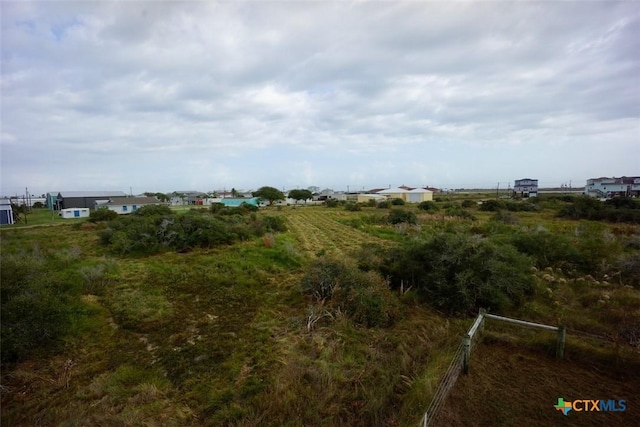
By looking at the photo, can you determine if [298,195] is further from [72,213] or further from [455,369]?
[455,369]

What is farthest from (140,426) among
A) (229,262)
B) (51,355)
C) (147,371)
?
(229,262)

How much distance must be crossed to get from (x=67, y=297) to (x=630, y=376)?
9.78 metres

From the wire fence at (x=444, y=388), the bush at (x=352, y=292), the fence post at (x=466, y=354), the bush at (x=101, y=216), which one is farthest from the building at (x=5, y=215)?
the fence post at (x=466, y=354)

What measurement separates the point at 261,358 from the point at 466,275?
4596 mm

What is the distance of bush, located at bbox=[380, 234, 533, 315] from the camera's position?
6.30 m

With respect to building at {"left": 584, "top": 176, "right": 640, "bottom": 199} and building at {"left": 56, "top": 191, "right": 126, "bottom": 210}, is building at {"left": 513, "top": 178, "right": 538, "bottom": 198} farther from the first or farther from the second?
building at {"left": 56, "top": 191, "right": 126, "bottom": 210}

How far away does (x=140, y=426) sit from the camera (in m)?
3.36

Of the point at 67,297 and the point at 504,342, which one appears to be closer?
the point at 504,342

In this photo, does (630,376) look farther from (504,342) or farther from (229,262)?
(229,262)

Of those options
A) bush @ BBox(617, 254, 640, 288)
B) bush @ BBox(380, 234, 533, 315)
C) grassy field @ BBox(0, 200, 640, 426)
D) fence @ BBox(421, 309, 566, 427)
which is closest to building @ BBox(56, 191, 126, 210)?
grassy field @ BBox(0, 200, 640, 426)

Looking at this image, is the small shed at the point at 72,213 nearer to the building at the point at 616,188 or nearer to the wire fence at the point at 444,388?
the wire fence at the point at 444,388

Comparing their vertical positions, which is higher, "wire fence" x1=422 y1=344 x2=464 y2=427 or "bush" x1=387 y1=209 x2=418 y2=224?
"bush" x1=387 y1=209 x2=418 y2=224

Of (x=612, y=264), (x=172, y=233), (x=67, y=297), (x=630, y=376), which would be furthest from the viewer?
(x=172, y=233)

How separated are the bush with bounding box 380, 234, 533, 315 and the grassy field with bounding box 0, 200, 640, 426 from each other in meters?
0.36
